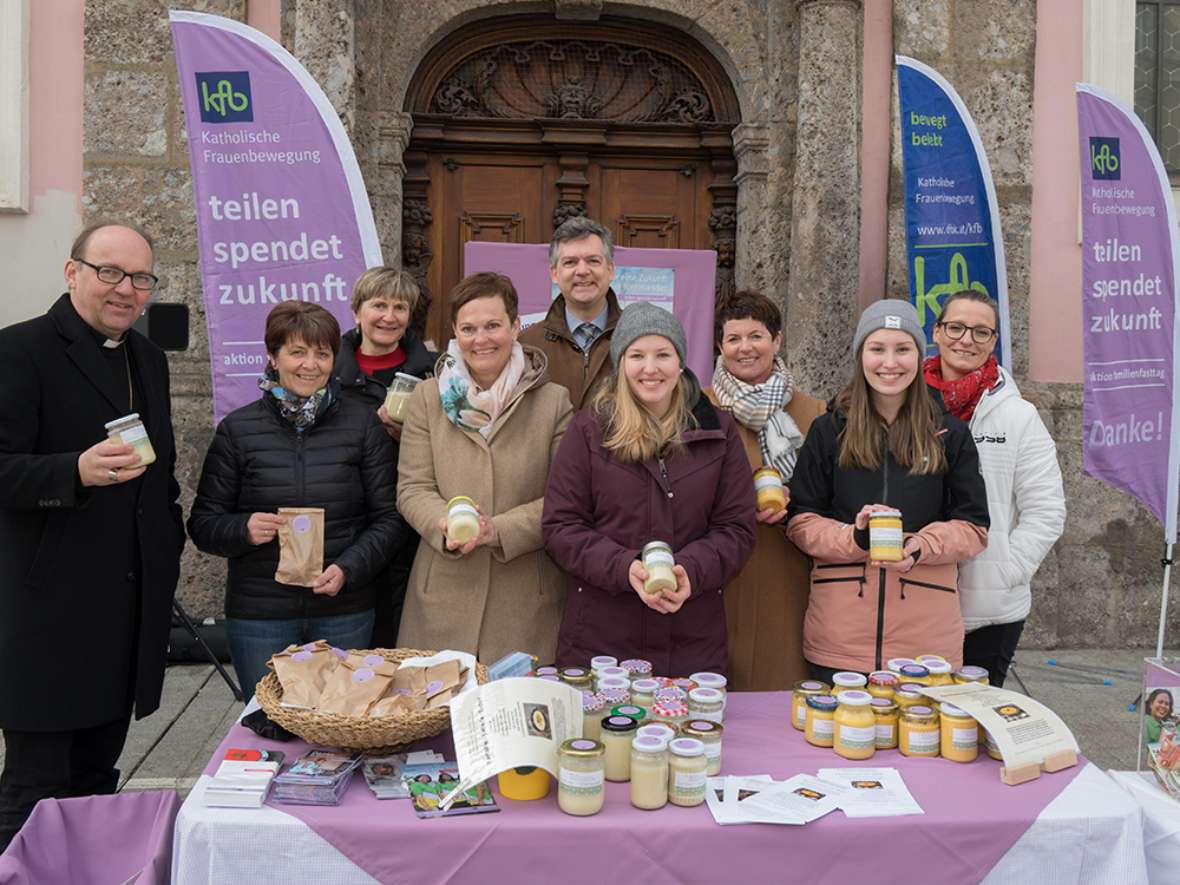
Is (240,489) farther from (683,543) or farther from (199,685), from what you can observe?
(199,685)

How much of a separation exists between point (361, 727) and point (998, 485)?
204 centimetres

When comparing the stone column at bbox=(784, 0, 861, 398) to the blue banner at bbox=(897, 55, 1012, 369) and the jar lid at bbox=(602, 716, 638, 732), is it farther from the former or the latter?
the jar lid at bbox=(602, 716, 638, 732)

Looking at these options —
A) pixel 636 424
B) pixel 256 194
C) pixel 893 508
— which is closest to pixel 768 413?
pixel 893 508

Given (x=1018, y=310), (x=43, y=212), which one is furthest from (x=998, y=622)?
(x=43, y=212)

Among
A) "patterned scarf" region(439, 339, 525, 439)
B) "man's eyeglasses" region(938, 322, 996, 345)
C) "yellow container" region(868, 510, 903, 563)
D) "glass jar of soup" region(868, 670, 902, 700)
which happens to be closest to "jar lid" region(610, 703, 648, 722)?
"glass jar of soup" region(868, 670, 902, 700)

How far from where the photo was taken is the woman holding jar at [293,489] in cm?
283

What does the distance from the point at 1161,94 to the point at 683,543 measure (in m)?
Answer: 5.37

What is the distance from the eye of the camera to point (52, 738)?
2.57 meters

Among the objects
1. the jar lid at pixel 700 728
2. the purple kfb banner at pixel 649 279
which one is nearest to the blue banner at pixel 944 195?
the purple kfb banner at pixel 649 279

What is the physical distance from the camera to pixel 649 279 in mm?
5453

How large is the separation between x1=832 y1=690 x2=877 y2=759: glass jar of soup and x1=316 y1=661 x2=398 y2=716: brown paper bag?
37.8 inches

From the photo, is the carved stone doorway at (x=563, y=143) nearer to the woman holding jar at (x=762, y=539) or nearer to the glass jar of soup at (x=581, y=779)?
the woman holding jar at (x=762, y=539)

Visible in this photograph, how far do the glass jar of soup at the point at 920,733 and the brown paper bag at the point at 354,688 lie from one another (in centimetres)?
110

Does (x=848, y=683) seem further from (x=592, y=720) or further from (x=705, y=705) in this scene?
(x=592, y=720)
